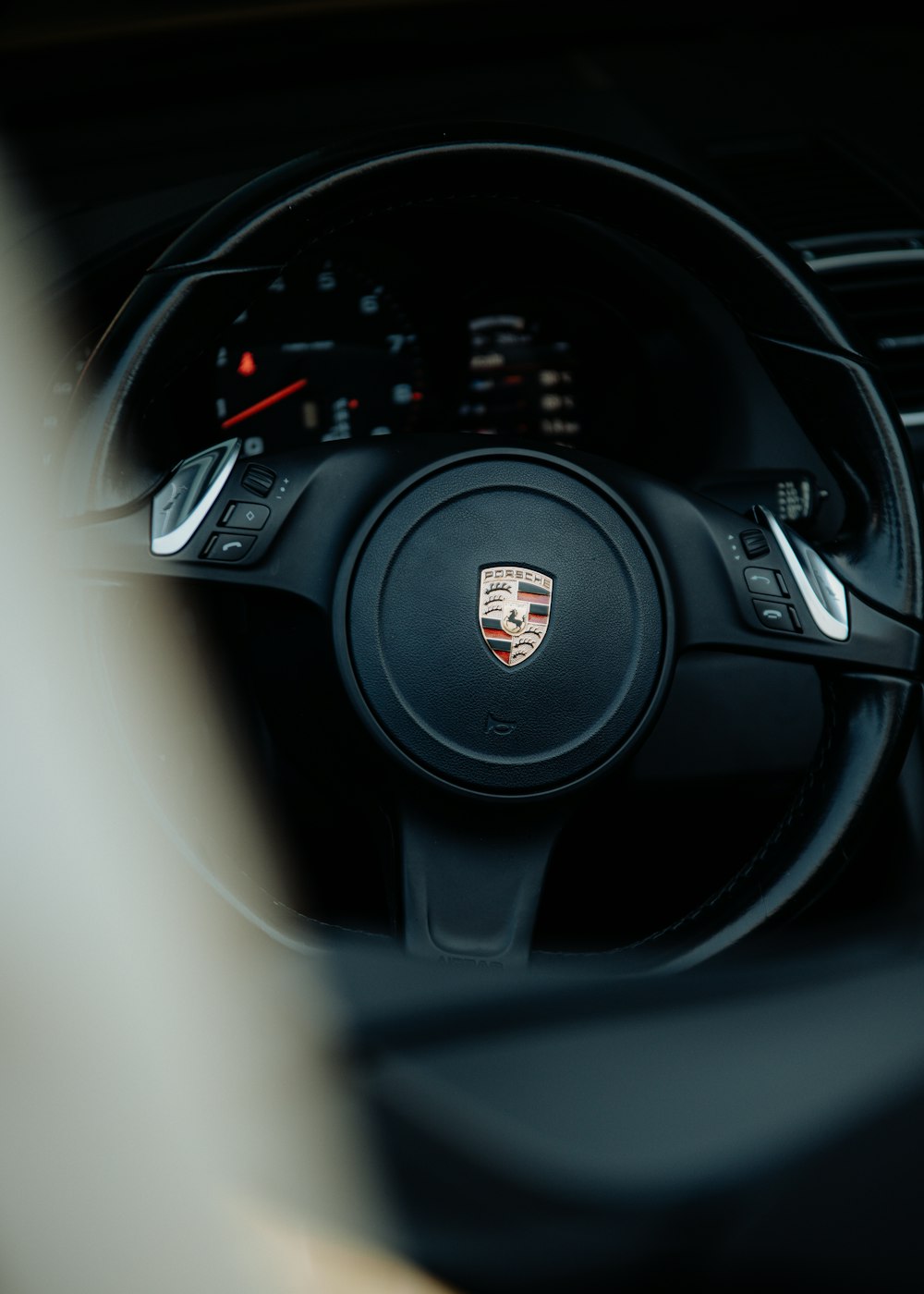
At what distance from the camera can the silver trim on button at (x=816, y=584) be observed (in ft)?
3.79

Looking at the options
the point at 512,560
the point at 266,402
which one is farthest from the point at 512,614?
the point at 266,402

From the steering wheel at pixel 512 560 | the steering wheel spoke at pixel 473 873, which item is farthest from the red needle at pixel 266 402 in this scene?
the steering wheel spoke at pixel 473 873

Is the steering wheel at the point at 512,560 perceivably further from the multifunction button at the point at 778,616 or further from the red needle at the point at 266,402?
the red needle at the point at 266,402

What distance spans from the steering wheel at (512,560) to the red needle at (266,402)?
0.60 metres

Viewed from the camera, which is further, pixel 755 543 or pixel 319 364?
pixel 319 364

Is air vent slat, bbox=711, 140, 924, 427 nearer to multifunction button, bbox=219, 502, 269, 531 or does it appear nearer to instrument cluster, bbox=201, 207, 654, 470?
instrument cluster, bbox=201, 207, 654, 470

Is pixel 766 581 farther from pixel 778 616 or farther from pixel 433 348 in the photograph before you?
pixel 433 348

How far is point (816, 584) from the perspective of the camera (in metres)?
1.17

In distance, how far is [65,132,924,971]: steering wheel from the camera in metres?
1.11

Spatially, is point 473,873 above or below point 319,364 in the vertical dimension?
below

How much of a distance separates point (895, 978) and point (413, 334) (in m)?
1.34

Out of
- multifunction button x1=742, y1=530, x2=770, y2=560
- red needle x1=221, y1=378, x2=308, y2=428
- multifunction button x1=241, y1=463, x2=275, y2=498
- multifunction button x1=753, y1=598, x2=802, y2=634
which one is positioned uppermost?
red needle x1=221, y1=378, x2=308, y2=428

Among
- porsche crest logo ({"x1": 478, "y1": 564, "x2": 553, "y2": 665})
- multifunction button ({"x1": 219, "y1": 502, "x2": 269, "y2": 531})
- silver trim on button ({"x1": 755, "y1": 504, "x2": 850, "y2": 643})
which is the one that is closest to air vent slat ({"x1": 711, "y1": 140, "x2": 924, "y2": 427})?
silver trim on button ({"x1": 755, "y1": 504, "x2": 850, "y2": 643})

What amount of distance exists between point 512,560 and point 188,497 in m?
0.31
